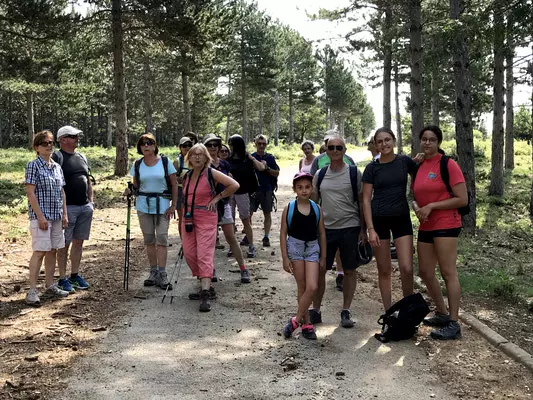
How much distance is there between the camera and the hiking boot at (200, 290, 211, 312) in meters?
5.95

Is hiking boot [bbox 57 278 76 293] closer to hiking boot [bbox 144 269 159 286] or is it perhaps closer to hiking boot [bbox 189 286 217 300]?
hiking boot [bbox 144 269 159 286]

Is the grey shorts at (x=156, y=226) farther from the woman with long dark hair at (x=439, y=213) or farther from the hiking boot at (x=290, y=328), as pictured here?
the woman with long dark hair at (x=439, y=213)

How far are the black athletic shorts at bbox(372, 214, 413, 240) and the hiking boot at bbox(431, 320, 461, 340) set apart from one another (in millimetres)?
1039

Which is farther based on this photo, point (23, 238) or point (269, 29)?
point (269, 29)

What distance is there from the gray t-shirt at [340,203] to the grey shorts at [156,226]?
7.82 ft

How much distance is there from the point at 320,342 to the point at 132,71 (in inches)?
1221

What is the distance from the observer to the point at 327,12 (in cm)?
1859

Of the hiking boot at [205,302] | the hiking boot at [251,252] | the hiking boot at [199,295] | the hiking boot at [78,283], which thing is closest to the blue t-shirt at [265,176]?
the hiking boot at [251,252]

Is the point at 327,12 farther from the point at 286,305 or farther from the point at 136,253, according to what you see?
the point at 286,305

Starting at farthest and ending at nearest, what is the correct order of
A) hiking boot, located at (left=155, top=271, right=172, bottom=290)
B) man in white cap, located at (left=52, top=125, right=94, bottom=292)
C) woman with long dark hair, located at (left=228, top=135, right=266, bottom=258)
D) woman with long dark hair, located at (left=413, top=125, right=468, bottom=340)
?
woman with long dark hair, located at (left=228, top=135, right=266, bottom=258), hiking boot, located at (left=155, top=271, right=172, bottom=290), man in white cap, located at (left=52, top=125, right=94, bottom=292), woman with long dark hair, located at (left=413, top=125, right=468, bottom=340)

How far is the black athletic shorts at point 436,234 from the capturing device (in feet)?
16.9

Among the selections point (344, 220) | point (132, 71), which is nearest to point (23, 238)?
point (344, 220)

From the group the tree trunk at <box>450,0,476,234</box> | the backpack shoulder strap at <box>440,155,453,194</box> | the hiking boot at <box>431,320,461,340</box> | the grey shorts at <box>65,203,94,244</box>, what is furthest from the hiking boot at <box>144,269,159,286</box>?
the tree trunk at <box>450,0,476,234</box>

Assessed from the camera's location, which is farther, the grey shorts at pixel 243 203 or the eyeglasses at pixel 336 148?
the grey shorts at pixel 243 203
